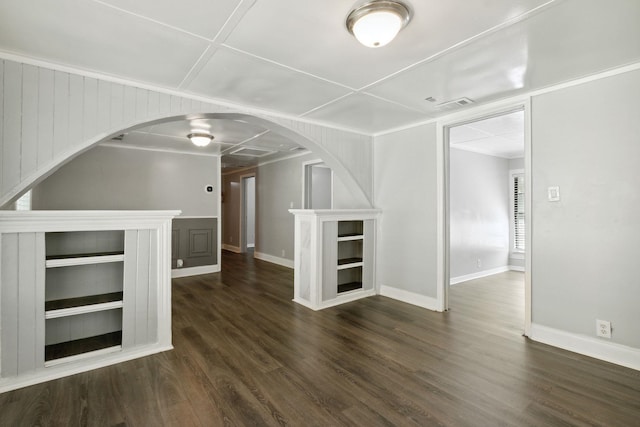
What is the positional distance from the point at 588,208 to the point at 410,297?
2.12m

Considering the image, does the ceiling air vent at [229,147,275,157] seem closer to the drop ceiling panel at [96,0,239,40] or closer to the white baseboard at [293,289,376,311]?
the white baseboard at [293,289,376,311]

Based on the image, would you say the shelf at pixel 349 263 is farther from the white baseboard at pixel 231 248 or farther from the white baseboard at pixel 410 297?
the white baseboard at pixel 231 248

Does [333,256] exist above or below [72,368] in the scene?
above

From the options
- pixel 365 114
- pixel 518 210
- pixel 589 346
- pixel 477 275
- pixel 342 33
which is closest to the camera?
pixel 342 33

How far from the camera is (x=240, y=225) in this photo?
8.46 m

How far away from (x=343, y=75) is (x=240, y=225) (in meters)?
6.53

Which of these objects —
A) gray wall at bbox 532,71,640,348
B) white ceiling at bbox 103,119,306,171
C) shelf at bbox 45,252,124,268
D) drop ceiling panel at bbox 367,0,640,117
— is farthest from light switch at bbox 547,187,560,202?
shelf at bbox 45,252,124,268

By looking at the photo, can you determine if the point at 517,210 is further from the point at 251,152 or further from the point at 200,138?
the point at 200,138

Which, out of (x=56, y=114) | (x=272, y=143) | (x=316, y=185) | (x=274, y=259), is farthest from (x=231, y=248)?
(x=56, y=114)

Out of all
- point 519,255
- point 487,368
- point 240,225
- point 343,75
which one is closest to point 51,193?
point 240,225

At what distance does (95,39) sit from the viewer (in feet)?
6.62

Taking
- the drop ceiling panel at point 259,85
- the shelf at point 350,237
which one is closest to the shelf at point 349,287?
the shelf at point 350,237

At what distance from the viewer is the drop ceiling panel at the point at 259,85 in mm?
2365

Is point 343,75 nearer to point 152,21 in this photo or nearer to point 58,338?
point 152,21
